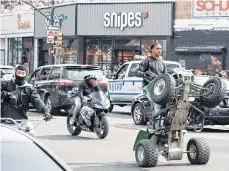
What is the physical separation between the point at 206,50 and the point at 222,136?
19.4m

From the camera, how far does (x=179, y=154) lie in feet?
32.0

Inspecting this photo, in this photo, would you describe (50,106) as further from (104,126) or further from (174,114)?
(174,114)

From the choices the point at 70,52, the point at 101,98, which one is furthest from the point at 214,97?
the point at 70,52

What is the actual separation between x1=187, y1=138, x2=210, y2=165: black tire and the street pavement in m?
0.10

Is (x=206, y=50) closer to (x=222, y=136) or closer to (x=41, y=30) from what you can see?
(x=41, y=30)

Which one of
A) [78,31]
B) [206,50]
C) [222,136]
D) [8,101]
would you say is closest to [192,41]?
[206,50]

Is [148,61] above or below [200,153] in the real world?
above

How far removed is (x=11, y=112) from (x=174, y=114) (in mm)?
2402

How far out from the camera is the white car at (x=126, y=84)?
69.3ft

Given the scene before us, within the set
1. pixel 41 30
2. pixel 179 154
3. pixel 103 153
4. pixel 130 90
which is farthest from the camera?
pixel 41 30

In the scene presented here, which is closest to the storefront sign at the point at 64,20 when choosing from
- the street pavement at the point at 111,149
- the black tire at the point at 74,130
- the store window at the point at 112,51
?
the store window at the point at 112,51

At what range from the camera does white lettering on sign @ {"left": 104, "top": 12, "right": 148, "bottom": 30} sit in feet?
122

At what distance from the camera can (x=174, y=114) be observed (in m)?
9.49

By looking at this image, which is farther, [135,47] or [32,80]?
[135,47]
